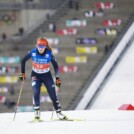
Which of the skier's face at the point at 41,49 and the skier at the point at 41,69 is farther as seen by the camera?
the skier at the point at 41,69

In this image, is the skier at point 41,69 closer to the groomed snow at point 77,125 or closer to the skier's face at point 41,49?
the skier's face at point 41,49

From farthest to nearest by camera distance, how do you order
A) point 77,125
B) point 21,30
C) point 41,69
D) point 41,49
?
1. point 21,30
2. point 41,69
3. point 41,49
4. point 77,125

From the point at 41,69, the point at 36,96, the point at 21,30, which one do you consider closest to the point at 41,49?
the point at 41,69

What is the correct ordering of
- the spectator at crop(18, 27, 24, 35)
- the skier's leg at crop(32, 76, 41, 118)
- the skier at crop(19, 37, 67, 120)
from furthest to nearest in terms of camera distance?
the spectator at crop(18, 27, 24, 35)
the skier's leg at crop(32, 76, 41, 118)
the skier at crop(19, 37, 67, 120)

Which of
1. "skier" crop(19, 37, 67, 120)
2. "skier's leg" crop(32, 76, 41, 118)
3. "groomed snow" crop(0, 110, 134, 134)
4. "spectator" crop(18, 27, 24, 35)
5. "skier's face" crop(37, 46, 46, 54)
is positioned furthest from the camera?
"spectator" crop(18, 27, 24, 35)

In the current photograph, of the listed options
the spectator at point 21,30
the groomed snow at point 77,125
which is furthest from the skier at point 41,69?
the spectator at point 21,30

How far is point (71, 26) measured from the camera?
38281mm

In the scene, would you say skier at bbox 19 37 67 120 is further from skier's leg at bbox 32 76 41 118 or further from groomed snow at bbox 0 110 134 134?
groomed snow at bbox 0 110 134 134

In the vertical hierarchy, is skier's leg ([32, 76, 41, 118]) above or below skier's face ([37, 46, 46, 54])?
below

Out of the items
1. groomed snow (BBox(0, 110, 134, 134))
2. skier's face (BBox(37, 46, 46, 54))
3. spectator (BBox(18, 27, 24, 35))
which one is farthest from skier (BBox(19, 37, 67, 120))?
spectator (BBox(18, 27, 24, 35))

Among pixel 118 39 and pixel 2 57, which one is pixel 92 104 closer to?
pixel 118 39

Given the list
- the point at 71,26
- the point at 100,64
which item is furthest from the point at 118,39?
the point at 71,26

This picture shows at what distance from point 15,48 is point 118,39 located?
5226mm

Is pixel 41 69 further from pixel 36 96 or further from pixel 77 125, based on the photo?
pixel 77 125
